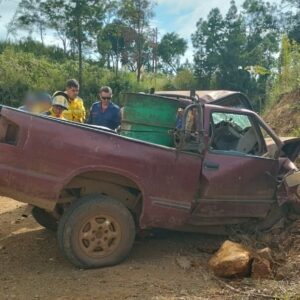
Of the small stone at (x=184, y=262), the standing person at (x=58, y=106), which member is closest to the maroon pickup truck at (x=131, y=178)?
the small stone at (x=184, y=262)

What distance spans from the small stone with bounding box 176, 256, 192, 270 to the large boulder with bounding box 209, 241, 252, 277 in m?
0.30

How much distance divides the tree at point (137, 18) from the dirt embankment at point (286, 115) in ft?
66.2

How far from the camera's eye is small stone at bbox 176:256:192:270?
516 centimetres

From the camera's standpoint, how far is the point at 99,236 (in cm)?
507

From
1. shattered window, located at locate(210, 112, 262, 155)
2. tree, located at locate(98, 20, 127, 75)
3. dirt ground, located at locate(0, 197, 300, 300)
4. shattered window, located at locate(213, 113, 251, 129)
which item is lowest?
dirt ground, located at locate(0, 197, 300, 300)

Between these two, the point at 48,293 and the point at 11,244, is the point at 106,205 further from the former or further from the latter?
the point at 11,244

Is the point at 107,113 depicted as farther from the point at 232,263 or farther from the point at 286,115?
the point at 286,115

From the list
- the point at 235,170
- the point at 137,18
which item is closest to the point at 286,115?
the point at 235,170

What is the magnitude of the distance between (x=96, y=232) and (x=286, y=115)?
311 inches

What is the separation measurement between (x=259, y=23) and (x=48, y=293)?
122 ft

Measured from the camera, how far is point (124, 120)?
18.7 ft

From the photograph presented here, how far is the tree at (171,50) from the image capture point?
42.6 metres

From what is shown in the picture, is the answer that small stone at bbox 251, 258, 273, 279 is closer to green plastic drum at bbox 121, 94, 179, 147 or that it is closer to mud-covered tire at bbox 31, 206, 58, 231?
green plastic drum at bbox 121, 94, 179, 147

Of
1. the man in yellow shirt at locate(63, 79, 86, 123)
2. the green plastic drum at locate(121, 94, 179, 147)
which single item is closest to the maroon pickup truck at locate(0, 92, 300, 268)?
the green plastic drum at locate(121, 94, 179, 147)
